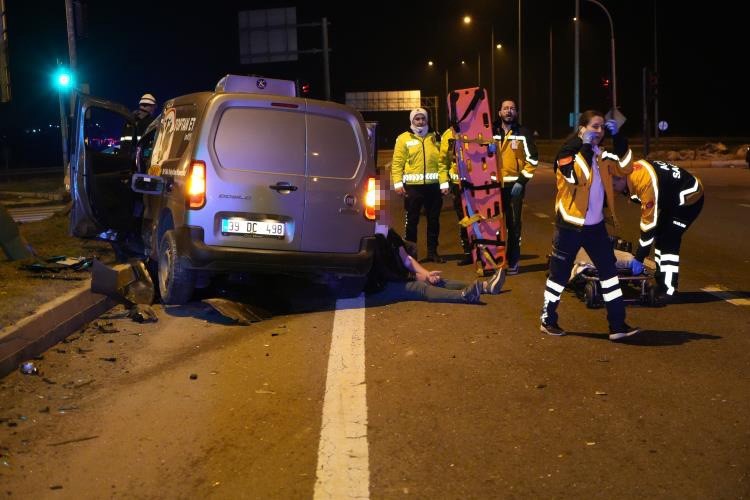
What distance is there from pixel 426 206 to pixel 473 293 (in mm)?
3196

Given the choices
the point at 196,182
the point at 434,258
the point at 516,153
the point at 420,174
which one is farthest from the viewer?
the point at 434,258

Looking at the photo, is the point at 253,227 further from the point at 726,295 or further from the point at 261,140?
the point at 726,295

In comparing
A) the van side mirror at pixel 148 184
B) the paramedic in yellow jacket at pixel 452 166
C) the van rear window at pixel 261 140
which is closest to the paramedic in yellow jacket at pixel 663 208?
the paramedic in yellow jacket at pixel 452 166

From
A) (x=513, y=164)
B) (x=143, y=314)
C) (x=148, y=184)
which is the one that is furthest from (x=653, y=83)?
(x=143, y=314)

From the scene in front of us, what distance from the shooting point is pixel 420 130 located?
1175 centimetres

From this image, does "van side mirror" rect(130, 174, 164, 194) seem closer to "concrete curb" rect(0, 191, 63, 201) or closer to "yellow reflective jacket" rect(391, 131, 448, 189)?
"yellow reflective jacket" rect(391, 131, 448, 189)

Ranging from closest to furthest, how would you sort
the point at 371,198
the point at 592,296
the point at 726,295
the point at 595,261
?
the point at 595,261, the point at 592,296, the point at 371,198, the point at 726,295

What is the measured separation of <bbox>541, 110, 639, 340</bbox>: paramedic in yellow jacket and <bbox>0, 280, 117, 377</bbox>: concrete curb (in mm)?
3824

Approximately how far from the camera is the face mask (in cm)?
1173

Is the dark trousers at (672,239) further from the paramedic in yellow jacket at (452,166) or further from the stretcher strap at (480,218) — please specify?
the paramedic in yellow jacket at (452,166)

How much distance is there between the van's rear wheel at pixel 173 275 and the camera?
848cm

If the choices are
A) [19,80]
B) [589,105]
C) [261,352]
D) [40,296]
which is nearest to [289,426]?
[261,352]

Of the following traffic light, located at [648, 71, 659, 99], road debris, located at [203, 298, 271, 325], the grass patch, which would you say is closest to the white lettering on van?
road debris, located at [203, 298, 271, 325]

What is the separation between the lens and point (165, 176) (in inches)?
350
